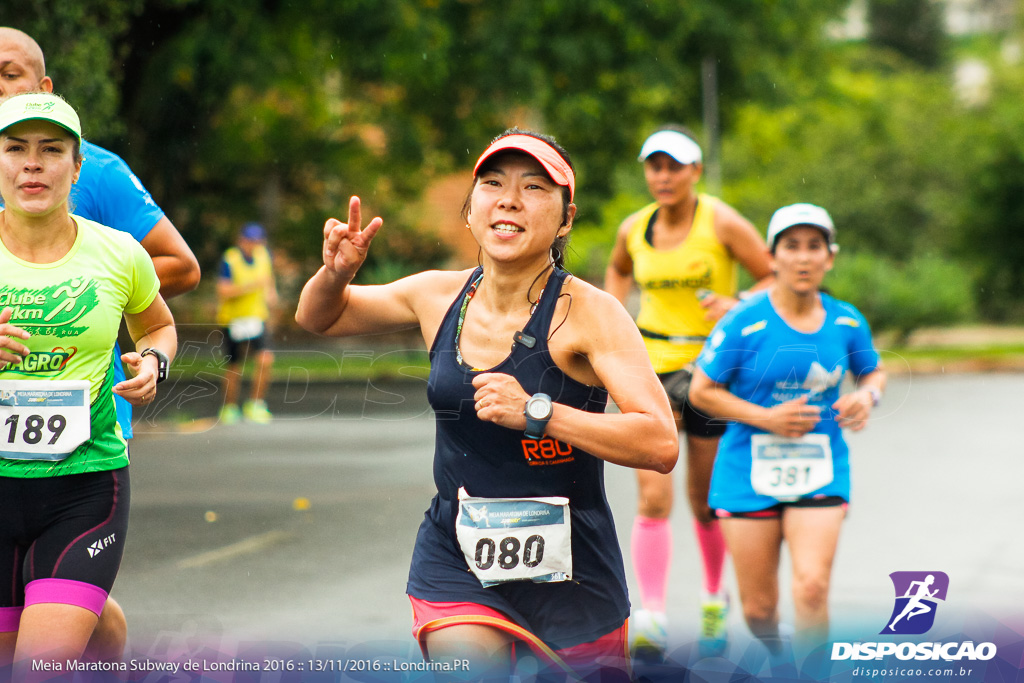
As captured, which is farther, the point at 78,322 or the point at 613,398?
the point at 78,322

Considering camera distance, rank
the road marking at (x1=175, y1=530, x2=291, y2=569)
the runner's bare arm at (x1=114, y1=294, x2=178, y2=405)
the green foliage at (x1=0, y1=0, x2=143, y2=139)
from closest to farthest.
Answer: the runner's bare arm at (x1=114, y1=294, x2=178, y2=405)
the road marking at (x1=175, y1=530, x2=291, y2=569)
the green foliage at (x1=0, y1=0, x2=143, y2=139)

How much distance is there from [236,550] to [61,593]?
3981 millimetres

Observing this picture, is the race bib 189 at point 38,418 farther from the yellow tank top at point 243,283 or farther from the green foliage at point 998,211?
the green foliage at point 998,211

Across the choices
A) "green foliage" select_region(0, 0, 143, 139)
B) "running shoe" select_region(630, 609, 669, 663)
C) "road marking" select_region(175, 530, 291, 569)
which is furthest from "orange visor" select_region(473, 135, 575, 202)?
"green foliage" select_region(0, 0, 143, 139)

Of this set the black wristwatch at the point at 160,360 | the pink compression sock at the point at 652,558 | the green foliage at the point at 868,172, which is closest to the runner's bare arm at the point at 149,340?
the black wristwatch at the point at 160,360

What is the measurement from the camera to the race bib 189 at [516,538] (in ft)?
9.71

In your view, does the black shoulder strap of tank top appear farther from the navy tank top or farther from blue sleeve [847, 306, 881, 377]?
blue sleeve [847, 306, 881, 377]

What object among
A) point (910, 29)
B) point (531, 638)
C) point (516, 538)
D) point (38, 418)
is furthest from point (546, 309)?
point (910, 29)

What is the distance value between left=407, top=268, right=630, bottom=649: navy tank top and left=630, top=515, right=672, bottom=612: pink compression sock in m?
2.25

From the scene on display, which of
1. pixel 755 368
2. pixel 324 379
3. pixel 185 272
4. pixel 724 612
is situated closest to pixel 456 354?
pixel 185 272

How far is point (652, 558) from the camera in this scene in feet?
17.4

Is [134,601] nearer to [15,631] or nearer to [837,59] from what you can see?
[15,631]

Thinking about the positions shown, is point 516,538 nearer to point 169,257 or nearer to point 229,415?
point 169,257

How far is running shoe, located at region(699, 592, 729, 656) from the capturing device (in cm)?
504
